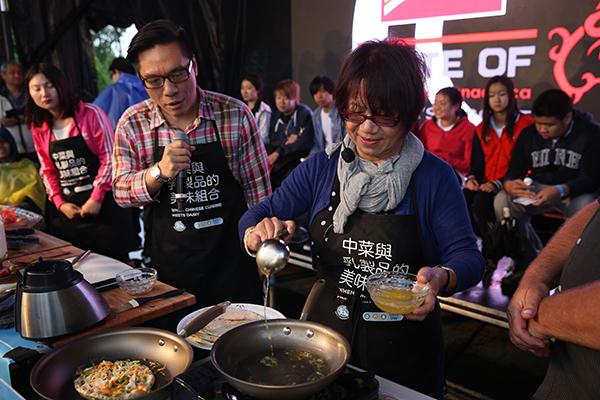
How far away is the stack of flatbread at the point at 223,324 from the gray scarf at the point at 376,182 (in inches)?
16.5

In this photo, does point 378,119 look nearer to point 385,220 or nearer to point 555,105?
point 385,220

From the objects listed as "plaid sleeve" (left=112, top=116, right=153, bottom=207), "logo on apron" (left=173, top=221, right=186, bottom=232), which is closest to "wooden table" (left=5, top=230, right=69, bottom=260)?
"plaid sleeve" (left=112, top=116, right=153, bottom=207)

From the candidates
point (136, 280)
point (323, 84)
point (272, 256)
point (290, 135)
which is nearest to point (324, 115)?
point (323, 84)

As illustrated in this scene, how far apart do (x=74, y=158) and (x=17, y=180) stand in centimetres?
104

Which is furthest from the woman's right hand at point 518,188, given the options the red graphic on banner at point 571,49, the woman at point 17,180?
the woman at point 17,180

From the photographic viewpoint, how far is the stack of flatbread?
148 cm

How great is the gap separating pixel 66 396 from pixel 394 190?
3.59 feet

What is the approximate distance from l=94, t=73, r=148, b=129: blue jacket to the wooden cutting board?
3.84 m

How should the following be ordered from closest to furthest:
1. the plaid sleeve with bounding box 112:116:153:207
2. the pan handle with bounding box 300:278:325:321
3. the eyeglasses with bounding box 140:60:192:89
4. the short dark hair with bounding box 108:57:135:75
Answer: the pan handle with bounding box 300:278:325:321, the eyeglasses with bounding box 140:60:192:89, the plaid sleeve with bounding box 112:116:153:207, the short dark hair with bounding box 108:57:135:75

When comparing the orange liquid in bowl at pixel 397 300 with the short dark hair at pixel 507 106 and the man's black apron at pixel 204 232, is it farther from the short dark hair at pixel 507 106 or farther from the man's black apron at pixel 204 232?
the short dark hair at pixel 507 106

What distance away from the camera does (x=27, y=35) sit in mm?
6207

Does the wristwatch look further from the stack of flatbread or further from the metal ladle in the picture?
the metal ladle

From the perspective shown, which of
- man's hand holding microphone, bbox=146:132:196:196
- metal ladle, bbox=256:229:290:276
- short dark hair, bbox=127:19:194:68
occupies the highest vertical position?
short dark hair, bbox=127:19:194:68

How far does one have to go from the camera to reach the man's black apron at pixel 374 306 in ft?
5.22
